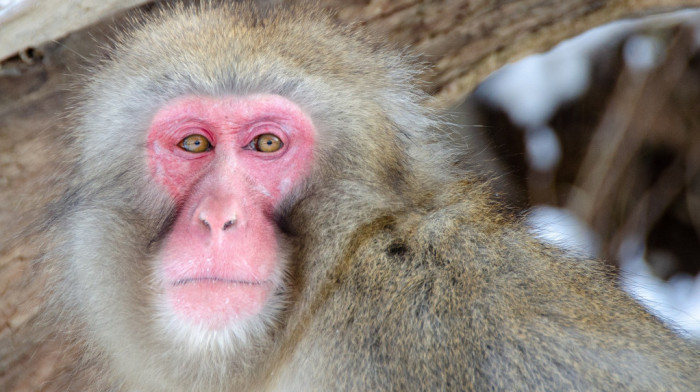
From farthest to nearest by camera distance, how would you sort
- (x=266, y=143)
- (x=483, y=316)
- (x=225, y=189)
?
1. (x=266, y=143)
2. (x=225, y=189)
3. (x=483, y=316)

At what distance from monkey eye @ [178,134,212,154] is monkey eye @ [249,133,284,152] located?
0.15 m

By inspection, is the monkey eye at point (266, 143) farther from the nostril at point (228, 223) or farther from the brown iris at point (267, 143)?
the nostril at point (228, 223)

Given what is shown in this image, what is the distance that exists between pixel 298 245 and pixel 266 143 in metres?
0.34

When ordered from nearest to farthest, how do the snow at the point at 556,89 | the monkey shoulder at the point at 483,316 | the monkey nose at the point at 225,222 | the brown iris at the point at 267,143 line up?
the monkey shoulder at the point at 483,316
the monkey nose at the point at 225,222
the brown iris at the point at 267,143
the snow at the point at 556,89

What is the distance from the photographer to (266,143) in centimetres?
238

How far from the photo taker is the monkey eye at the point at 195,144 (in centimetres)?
242

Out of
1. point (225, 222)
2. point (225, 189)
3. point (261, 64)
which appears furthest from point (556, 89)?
point (225, 222)

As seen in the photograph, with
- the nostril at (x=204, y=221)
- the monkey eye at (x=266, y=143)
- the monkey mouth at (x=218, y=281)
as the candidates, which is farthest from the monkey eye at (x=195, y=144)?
the monkey mouth at (x=218, y=281)

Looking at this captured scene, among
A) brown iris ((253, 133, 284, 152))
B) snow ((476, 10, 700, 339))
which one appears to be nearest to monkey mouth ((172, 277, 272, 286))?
brown iris ((253, 133, 284, 152))

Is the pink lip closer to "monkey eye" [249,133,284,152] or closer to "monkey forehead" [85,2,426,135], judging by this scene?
"monkey eye" [249,133,284,152]

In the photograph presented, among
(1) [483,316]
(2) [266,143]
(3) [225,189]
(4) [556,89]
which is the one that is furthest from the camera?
(4) [556,89]

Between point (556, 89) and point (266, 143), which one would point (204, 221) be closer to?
point (266, 143)

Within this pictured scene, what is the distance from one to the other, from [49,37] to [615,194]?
3.41m

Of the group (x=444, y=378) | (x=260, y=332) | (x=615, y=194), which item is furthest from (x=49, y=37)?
(x=615, y=194)
